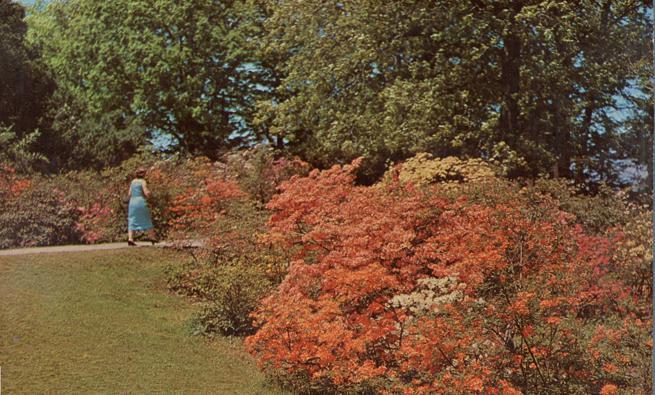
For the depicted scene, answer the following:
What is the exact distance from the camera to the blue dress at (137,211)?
11664 millimetres

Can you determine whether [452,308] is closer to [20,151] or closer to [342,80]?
[20,151]

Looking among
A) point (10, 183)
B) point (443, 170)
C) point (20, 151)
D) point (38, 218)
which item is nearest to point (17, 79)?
point (20, 151)

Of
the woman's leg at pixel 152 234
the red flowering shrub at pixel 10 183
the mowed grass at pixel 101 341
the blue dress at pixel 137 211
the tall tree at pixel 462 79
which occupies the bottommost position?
the mowed grass at pixel 101 341

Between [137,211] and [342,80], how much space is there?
528 cm

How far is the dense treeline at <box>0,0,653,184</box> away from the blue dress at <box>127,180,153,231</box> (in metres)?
2.44

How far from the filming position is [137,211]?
11695 mm

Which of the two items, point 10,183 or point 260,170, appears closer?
point 10,183

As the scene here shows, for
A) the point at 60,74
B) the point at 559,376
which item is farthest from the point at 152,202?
the point at 559,376

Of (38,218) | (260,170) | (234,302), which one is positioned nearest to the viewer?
(234,302)

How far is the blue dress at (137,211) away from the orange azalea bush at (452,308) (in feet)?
14.3

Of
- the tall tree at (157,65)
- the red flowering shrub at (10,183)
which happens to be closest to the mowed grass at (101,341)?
the red flowering shrub at (10,183)

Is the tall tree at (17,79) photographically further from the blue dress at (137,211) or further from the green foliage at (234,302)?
the green foliage at (234,302)

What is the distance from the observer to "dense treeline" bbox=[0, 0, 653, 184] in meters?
10.4

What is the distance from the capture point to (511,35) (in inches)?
479
